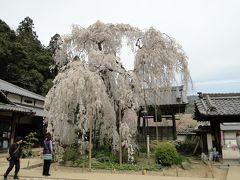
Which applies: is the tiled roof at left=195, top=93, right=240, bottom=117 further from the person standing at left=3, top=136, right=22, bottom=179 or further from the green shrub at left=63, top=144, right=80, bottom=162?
the person standing at left=3, top=136, right=22, bottom=179

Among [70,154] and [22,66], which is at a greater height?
[22,66]

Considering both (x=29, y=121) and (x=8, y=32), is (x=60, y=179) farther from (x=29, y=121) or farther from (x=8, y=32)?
(x=8, y=32)

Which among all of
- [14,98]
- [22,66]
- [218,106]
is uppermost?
[22,66]

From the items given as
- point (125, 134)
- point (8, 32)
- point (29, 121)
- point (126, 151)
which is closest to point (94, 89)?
point (125, 134)

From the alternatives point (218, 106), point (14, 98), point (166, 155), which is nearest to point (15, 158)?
point (166, 155)

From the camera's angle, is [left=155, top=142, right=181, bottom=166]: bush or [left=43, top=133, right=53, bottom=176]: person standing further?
[left=155, top=142, right=181, bottom=166]: bush

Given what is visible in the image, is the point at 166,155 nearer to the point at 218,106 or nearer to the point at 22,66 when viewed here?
the point at 218,106

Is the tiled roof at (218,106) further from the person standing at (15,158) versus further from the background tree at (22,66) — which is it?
the background tree at (22,66)

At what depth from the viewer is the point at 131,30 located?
14.1 metres

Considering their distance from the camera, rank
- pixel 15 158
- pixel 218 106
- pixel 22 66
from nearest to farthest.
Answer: pixel 15 158, pixel 218 106, pixel 22 66

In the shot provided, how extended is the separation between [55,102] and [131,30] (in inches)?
211

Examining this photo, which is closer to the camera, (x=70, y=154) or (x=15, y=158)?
(x=15, y=158)

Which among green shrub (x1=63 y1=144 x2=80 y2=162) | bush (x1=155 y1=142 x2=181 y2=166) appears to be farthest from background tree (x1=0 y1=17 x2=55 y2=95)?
bush (x1=155 y1=142 x2=181 y2=166)

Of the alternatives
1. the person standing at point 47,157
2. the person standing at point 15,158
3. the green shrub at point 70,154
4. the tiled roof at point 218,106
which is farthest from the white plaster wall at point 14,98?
the tiled roof at point 218,106
